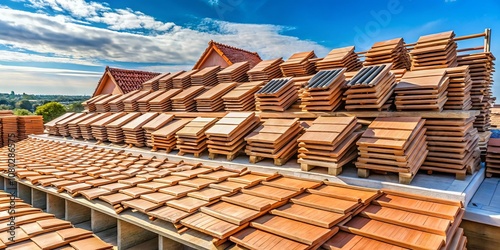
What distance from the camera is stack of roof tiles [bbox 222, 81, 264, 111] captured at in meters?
8.71

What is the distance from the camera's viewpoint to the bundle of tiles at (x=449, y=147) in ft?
16.3

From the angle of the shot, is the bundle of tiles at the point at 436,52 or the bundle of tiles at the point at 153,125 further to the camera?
the bundle of tiles at the point at 153,125

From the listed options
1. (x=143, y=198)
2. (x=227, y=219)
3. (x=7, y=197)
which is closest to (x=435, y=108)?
(x=227, y=219)

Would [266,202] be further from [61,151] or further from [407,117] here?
[61,151]

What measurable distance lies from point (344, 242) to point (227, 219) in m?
1.55

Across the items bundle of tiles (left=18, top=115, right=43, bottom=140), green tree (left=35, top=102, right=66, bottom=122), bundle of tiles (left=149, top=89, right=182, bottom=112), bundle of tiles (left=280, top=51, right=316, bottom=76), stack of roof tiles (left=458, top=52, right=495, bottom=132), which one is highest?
bundle of tiles (left=280, top=51, right=316, bottom=76)

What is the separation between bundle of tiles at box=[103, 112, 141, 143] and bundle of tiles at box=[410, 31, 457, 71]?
9.57 m

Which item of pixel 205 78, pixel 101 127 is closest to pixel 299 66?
pixel 205 78

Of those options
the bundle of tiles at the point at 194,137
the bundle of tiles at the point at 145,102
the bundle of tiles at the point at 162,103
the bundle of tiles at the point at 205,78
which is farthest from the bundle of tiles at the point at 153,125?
the bundle of tiles at the point at 205,78

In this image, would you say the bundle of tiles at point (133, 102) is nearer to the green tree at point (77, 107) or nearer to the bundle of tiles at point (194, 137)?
the bundle of tiles at point (194, 137)

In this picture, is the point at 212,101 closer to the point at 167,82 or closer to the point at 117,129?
the point at 117,129

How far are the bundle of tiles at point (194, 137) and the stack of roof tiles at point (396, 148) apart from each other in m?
4.17

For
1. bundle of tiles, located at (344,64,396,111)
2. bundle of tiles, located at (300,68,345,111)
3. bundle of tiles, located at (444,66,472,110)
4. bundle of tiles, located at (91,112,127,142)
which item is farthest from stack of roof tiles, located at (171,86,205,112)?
bundle of tiles, located at (444,66,472,110)

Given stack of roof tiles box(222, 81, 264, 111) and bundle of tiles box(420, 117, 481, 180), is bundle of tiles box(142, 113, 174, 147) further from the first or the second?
bundle of tiles box(420, 117, 481, 180)
